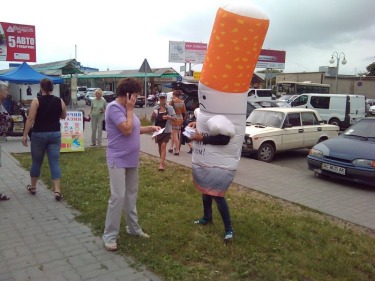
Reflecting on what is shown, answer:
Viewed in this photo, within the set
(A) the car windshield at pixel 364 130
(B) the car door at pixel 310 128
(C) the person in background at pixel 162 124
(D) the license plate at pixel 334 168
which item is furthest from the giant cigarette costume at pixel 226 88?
(B) the car door at pixel 310 128

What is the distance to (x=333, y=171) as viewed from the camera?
7699mm

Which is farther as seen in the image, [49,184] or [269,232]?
[49,184]

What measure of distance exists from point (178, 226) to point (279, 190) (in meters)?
3.02

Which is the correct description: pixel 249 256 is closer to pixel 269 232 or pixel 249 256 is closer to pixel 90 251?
pixel 269 232

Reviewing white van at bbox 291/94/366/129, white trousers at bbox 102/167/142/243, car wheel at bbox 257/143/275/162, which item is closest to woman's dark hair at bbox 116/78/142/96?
white trousers at bbox 102/167/142/243

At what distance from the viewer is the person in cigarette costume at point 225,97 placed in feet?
13.7

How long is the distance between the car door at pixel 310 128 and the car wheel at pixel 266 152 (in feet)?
4.57

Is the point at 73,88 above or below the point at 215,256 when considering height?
above

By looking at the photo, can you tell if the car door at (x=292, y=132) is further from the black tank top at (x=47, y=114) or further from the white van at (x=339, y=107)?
the white van at (x=339, y=107)

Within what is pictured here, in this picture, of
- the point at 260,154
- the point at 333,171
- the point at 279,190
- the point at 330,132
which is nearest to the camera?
the point at 279,190

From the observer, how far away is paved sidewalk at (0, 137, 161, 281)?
3.47 metres

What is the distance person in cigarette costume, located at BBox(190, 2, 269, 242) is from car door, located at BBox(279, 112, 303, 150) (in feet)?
21.7

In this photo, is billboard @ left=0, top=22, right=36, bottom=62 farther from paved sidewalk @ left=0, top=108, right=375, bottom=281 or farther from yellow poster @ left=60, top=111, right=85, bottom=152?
paved sidewalk @ left=0, top=108, right=375, bottom=281

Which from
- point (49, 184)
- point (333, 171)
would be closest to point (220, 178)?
point (49, 184)
